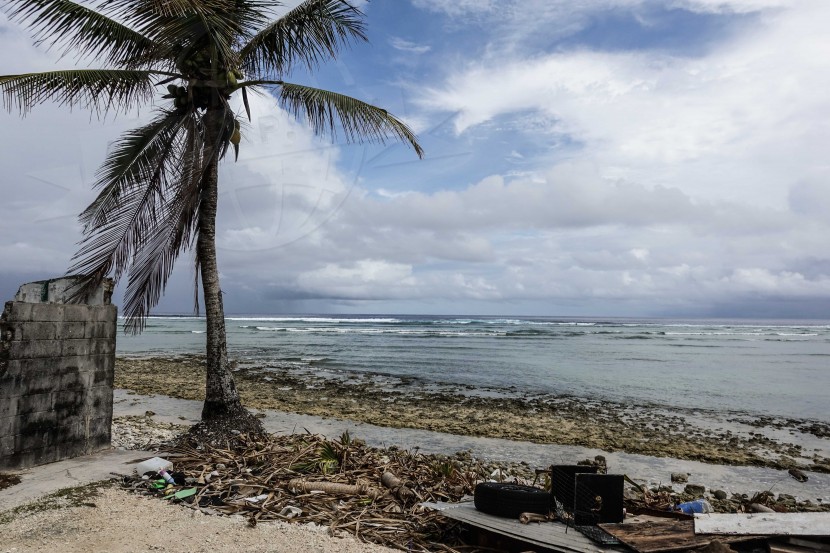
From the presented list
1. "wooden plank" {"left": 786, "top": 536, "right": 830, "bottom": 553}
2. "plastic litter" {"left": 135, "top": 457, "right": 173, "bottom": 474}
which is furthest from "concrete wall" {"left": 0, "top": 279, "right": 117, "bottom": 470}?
"wooden plank" {"left": 786, "top": 536, "right": 830, "bottom": 553}

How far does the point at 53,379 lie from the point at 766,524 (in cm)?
863

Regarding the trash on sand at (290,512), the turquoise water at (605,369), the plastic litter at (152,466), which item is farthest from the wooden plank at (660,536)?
the turquoise water at (605,369)

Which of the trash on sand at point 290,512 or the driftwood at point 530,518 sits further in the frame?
the trash on sand at point 290,512

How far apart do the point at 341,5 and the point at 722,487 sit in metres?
10.1

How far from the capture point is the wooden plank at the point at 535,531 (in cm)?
463

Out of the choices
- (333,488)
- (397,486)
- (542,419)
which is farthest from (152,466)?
(542,419)

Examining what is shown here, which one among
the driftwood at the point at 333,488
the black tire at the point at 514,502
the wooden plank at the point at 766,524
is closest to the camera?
the wooden plank at the point at 766,524

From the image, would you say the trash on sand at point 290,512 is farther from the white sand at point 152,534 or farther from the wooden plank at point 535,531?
the wooden plank at point 535,531

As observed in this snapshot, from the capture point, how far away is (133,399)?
16.4m

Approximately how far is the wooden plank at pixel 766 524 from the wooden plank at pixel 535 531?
93 centimetres

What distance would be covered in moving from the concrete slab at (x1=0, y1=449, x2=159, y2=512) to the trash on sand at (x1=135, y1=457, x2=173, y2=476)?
0.34 m

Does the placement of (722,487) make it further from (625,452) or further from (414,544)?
(414,544)

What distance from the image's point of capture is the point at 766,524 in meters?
4.80

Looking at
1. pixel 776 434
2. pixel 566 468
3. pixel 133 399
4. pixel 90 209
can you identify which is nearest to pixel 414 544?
pixel 566 468
